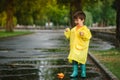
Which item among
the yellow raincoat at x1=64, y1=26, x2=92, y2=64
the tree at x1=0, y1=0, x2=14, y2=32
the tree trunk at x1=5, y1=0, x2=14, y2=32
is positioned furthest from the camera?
the tree trunk at x1=5, y1=0, x2=14, y2=32

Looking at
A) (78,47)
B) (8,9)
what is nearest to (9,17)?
(8,9)

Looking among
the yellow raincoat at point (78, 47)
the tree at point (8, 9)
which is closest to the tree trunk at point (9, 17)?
the tree at point (8, 9)

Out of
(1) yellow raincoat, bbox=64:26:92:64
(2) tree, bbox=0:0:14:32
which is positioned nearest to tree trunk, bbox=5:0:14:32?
(2) tree, bbox=0:0:14:32

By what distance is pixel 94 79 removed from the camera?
1089cm

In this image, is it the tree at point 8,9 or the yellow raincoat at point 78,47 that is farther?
the tree at point 8,9

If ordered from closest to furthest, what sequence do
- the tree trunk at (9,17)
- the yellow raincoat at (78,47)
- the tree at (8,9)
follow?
the yellow raincoat at (78,47)
the tree at (8,9)
the tree trunk at (9,17)

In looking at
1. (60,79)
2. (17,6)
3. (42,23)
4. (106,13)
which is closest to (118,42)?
(60,79)

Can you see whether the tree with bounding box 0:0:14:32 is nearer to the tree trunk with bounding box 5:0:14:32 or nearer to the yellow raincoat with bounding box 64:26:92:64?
the tree trunk with bounding box 5:0:14:32

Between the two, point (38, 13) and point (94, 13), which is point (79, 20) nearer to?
point (38, 13)

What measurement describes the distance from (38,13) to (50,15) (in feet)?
92.5

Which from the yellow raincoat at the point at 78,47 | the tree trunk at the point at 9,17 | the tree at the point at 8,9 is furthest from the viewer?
the tree trunk at the point at 9,17

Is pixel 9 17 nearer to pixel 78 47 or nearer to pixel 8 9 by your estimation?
pixel 8 9

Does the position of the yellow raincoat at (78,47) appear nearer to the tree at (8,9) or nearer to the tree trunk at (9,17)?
the tree at (8,9)

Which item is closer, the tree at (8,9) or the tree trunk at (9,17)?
the tree at (8,9)
